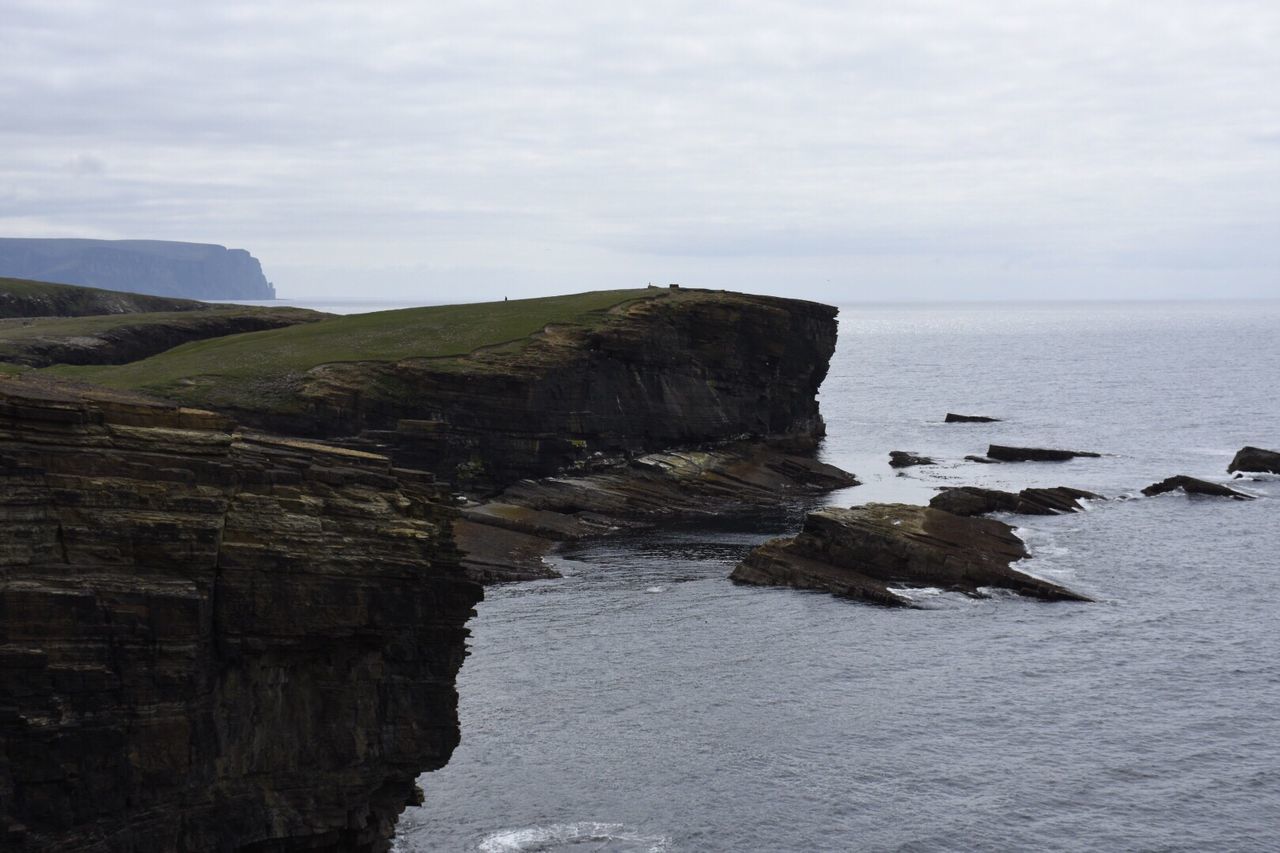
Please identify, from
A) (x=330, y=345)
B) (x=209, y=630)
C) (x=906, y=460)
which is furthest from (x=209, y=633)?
(x=906, y=460)

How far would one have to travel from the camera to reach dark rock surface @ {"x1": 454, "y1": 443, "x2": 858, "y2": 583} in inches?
2876

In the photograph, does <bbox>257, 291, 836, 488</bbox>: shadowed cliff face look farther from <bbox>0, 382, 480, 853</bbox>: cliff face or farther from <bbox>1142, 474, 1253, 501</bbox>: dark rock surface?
<bbox>0, 382, 480, 853</bbox>: cliff face

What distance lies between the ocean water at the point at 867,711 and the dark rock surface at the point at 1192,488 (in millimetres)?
13899

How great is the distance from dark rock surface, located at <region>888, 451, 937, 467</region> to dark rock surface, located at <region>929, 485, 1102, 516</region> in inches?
916

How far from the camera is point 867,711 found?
47719mm

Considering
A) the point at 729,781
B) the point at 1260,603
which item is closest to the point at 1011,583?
the point at 1260,603

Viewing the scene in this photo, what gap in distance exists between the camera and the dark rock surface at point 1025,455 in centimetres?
11781

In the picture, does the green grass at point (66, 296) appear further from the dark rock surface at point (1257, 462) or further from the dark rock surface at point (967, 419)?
the dark rock surface at point (1257, 462)

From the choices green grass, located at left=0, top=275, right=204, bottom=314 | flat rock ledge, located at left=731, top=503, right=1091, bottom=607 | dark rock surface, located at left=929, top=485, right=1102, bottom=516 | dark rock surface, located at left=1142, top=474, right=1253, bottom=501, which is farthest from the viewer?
green grass, located at left=0, top=275, right=204, bottom=314

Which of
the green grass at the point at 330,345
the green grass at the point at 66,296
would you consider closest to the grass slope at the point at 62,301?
the green grass at the point at 66,296

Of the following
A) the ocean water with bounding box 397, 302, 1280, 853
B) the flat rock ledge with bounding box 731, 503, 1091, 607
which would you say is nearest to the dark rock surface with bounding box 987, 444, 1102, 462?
the ocean water with bounding box 397, 302, 1280, 853

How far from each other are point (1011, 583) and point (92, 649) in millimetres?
50084

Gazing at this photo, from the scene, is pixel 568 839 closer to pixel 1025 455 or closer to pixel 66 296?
pixel 1025 455

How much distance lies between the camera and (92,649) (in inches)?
1043
